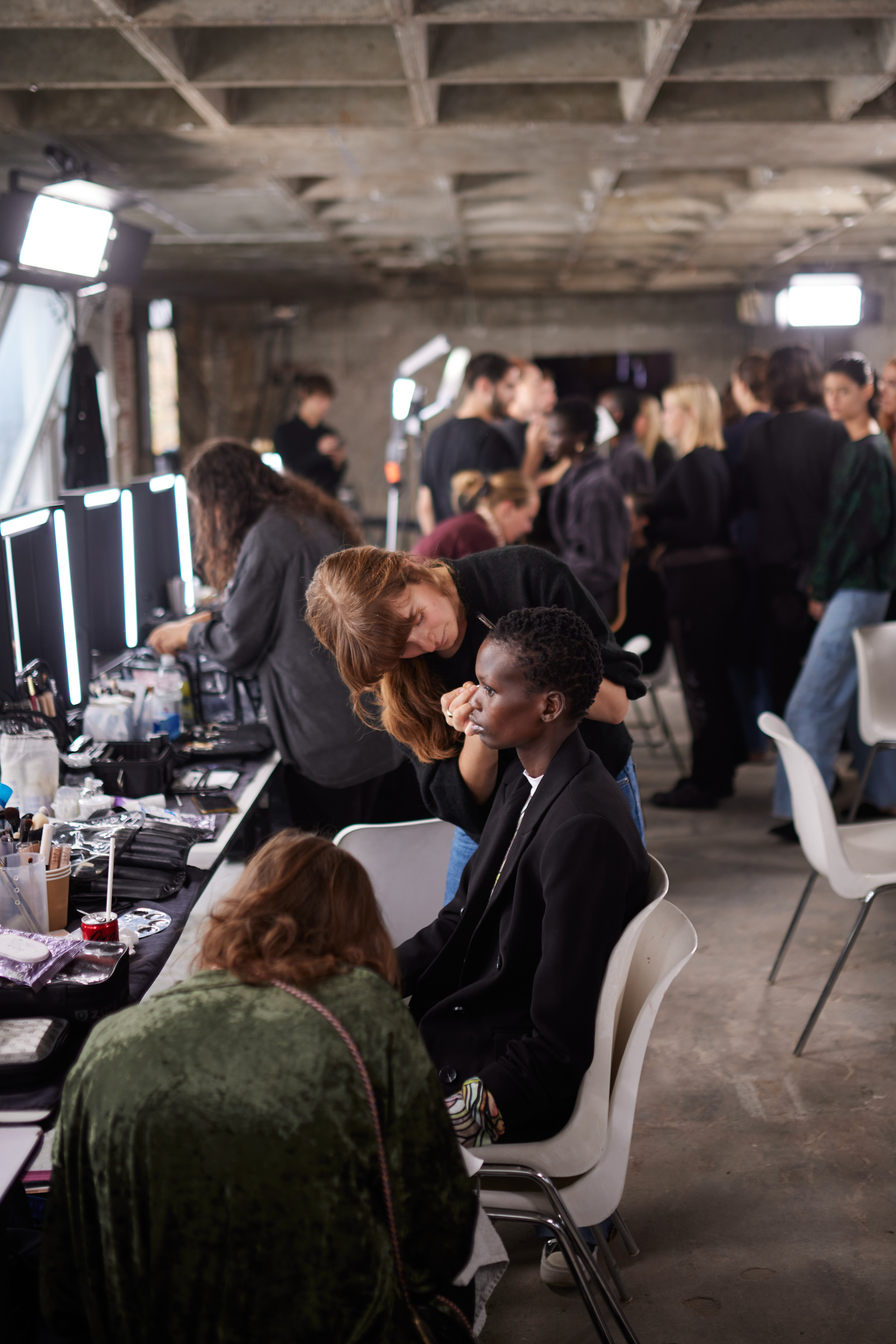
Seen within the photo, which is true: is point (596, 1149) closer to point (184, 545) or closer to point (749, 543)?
point (184, 545)

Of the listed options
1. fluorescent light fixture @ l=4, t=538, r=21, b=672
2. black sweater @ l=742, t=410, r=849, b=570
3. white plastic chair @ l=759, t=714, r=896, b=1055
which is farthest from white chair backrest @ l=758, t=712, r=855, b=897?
black sweater @ l=742, t=410, r=849, b=570

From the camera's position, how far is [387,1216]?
1004 mm

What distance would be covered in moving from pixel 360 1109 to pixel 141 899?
100cm

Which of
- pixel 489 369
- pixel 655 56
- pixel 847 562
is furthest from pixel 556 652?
pixel 489 369

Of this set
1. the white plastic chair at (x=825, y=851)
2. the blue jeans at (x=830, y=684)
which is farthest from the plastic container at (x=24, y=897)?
the blue jeans at (x=830, y=684)

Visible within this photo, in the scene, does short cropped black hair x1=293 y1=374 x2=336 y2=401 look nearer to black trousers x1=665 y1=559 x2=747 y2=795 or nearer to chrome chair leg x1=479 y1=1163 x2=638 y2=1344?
black trousers x1=665 y1=559 x2=747 y2=795

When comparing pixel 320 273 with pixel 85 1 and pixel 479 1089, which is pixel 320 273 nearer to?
pixel 85 1

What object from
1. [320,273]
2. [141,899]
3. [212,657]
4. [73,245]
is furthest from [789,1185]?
[320,273]

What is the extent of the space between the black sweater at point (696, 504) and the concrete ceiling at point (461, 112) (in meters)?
1.23

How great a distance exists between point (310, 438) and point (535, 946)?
5.56 m

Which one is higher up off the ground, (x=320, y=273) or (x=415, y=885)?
(x=320, y=273)

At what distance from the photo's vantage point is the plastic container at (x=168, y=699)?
9.20 feet

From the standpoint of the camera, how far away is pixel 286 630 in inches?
111

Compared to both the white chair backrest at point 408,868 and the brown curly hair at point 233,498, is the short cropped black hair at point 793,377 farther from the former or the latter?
the white chair backrest at point 408,868
